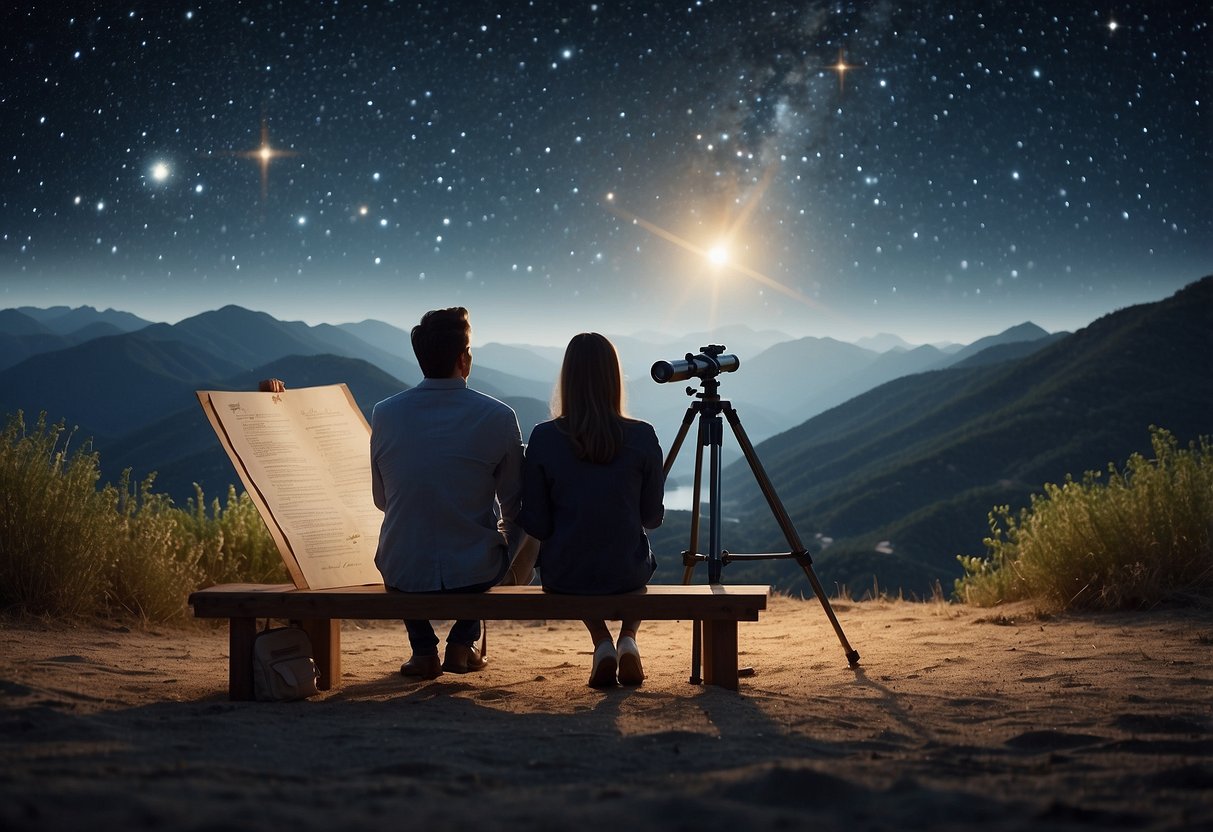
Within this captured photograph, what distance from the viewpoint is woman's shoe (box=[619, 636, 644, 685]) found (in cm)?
347

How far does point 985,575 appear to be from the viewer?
6.59 metres

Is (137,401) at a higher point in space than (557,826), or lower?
higher

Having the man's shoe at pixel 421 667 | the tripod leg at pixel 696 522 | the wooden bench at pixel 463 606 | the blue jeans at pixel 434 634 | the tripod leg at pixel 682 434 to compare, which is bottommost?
the man's shoe at pixel 421 667

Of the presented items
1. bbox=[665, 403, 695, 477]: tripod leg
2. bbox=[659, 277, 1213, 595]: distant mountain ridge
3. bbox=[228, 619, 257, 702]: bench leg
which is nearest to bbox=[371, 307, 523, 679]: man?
bbox=[228, 619, 257, 702]: bench leg

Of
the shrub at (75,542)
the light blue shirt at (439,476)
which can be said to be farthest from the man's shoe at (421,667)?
the shrub at (75,542)

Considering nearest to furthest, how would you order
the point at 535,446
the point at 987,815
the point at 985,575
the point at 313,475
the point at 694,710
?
the point at 987,815, the point at 694,710, the point at 535,446, the point at 313,475, the point at 985,575

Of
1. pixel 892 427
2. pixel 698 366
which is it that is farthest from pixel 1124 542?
pixel 892 427

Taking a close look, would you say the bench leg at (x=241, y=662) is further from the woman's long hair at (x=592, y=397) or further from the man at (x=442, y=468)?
the woman's long hair at (x=592, y=397)

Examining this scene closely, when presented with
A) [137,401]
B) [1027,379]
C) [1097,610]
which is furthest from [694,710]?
[137,401]

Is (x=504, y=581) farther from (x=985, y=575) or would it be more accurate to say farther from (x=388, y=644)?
(x=985, y=575)

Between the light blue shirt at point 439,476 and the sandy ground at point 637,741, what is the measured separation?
0.46m

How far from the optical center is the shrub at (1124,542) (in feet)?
17.0

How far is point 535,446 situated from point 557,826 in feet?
5.50

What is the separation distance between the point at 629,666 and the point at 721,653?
0.35 metres
